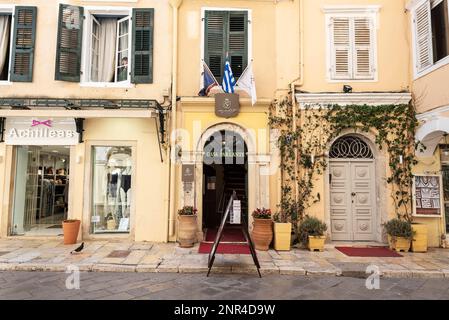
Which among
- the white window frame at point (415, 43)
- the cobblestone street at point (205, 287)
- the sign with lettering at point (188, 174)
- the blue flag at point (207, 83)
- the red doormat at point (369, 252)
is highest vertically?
the white window frame at point (415, 43)

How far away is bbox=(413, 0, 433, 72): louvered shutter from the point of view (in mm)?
8102

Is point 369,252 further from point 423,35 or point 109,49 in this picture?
point 109,49

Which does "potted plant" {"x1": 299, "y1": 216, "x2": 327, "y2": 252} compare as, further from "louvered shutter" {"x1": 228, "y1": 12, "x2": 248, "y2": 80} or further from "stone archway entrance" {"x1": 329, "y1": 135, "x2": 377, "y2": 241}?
"louvered shutter" {"x1": 228, "y1": 12, "x2": 248, "y2": 80}

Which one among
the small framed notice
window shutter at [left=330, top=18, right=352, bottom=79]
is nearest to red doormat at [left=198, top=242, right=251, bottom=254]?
the small framed notice

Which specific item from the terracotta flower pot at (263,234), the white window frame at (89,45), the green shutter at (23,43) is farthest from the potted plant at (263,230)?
the green shutter at (23,43)

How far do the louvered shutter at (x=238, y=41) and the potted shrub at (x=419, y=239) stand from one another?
6228mm

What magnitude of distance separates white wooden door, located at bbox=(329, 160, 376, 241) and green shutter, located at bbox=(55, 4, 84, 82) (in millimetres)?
7741

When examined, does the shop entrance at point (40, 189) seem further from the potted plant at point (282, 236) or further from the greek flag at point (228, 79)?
the potted plant at point (282, 236)

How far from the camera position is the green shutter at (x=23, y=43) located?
8695 millimetres

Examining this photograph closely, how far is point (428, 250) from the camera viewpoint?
8.00m

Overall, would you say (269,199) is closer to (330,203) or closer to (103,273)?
(330,203)
